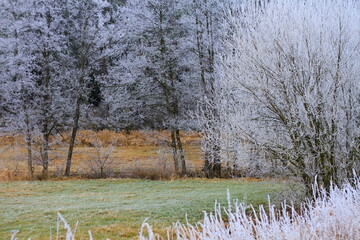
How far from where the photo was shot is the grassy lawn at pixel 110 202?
8516 millimetres

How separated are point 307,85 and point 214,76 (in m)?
8.54

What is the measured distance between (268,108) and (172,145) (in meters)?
10.7

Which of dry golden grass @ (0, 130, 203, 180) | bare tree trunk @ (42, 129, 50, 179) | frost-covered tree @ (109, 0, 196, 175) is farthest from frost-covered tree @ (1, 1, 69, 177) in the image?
frost-covered tree @ (109, 0, 196, 175)

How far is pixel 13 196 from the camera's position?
13.0m

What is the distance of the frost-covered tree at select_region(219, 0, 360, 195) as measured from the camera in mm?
8820

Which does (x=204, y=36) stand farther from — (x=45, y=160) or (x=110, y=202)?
(x=110, y=202)

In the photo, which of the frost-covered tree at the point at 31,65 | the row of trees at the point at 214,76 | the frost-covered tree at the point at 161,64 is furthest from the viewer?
the frost-covered tree at the point at 161,64

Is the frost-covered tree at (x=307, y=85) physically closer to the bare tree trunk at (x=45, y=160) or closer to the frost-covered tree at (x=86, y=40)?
the bare tree trunk at (x=45, y=160)

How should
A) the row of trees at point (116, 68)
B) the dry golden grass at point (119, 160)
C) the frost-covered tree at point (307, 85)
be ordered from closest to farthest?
the frost-covered tree at point (307, 85) → the row of trees at point (116, 68) → the dry golden grass at point (119, 160)

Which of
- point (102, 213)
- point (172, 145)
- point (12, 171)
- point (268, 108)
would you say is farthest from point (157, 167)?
point (268, 108)

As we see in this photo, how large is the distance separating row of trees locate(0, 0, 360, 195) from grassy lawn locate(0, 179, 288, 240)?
1523 mm

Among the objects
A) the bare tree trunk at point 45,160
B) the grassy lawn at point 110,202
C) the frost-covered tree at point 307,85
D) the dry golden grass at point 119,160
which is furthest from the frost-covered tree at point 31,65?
the frost-covered tree at point 307,85

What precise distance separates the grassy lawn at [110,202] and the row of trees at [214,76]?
1.52 m

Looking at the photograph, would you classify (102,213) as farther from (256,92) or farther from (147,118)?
(147,118)
